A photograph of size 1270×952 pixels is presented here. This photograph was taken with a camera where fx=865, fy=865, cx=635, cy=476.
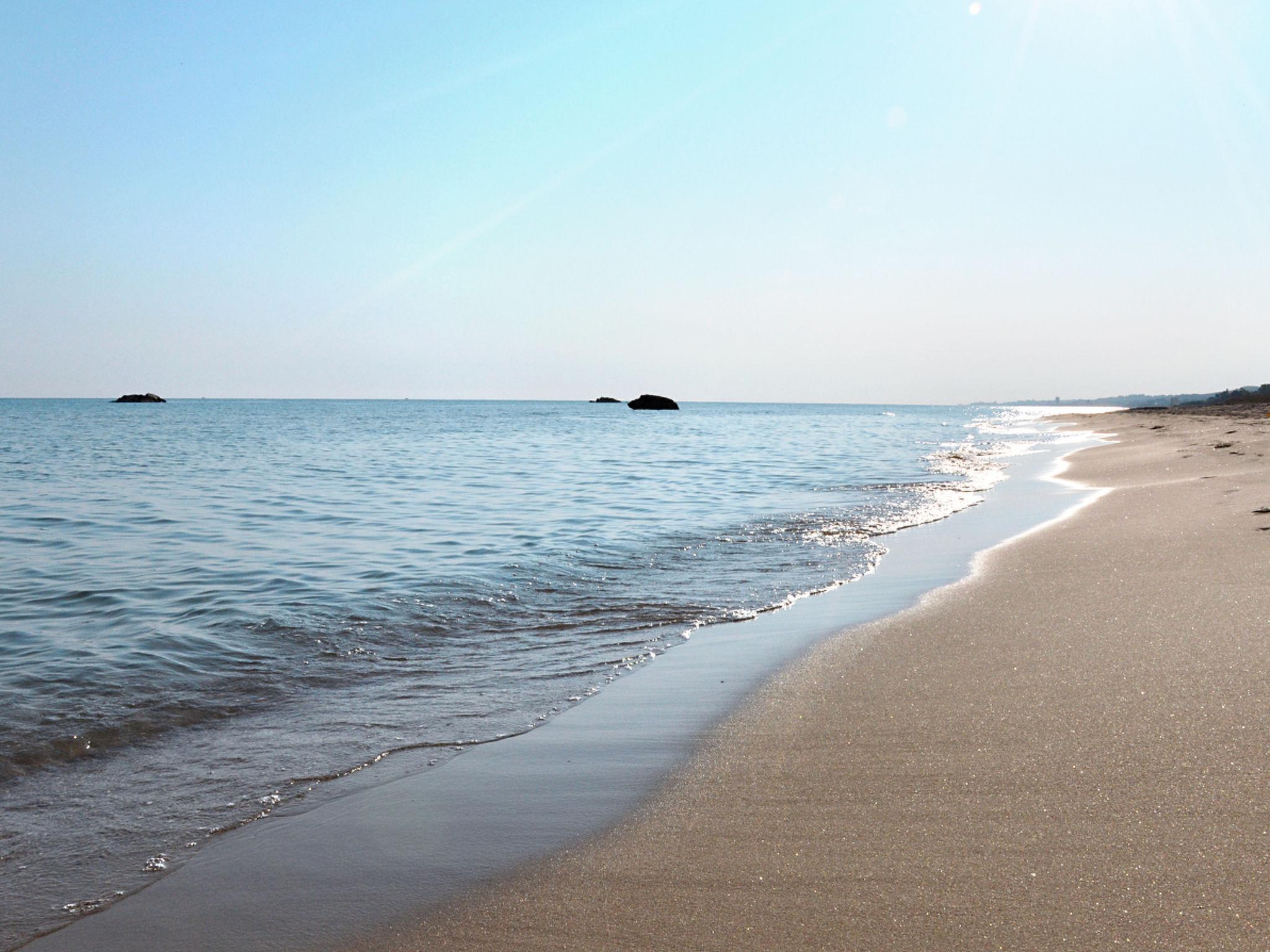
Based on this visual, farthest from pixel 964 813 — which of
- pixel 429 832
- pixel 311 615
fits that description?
pixel 311 615

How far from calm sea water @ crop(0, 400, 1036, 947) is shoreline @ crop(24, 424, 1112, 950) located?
0.74 feet

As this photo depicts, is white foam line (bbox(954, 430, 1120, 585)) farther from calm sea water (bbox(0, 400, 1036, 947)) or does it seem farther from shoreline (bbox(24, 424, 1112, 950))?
shoreline (bbox(24, 424, 1112, 950))

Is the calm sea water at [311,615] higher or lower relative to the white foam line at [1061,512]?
lower

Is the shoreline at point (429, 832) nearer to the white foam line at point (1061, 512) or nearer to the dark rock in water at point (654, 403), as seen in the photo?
the white foam line at point (1061, 512)

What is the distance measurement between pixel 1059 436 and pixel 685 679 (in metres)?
41.4

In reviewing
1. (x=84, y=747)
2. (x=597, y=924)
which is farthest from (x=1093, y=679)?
(x=84, y=747)

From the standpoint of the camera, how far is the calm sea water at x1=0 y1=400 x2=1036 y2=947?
3.85 meters

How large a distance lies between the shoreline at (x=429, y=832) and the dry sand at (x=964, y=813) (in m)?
0.15

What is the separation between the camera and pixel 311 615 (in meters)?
7.27

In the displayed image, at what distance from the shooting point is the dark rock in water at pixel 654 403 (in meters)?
139

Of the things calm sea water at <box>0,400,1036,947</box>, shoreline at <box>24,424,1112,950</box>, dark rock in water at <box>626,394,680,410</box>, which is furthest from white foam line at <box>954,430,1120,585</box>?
dark rock in water at <box>626,394,680,410</box>

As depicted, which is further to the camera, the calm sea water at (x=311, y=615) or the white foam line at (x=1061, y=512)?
the white foam line at (x=1061, y=512)

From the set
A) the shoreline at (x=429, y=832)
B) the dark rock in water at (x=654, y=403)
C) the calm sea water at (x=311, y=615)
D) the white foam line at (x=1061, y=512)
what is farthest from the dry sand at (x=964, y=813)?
the dark rock in water at (x=654, y=403)

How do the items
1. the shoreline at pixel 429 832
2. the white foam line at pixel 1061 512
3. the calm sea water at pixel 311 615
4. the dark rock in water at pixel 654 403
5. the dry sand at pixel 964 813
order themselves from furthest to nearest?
the dark rock in water at pixel 654 403 → the white foam line at pixel 1061 512 → the calm sea water at pixel 311 615 → the shoreline at pixel 429 832 → the dry sand at pixel 964 813
